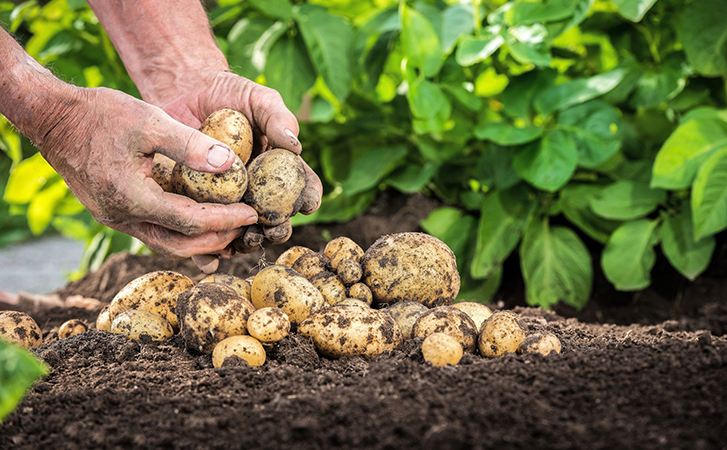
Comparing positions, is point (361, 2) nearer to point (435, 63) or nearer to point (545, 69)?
point (435, 63)

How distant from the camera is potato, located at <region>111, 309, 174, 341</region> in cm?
180

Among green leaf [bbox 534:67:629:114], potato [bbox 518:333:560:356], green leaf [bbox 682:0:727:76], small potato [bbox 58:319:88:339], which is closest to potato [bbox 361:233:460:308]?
potato [bbox 518:333:560:356]

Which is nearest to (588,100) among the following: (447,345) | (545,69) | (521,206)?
(545,69)

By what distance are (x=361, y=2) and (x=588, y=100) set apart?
65.0 inches

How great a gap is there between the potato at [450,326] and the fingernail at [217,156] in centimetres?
76

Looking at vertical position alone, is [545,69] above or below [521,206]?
above

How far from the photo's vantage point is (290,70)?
10.9ft

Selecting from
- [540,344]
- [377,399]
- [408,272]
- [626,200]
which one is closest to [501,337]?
[540,344]

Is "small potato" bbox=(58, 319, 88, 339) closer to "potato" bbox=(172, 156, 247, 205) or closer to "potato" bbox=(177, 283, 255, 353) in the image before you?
"potato" bbox=(177, 283, 255, 353)

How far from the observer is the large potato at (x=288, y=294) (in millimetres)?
1785

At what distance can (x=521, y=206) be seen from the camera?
3.32 m

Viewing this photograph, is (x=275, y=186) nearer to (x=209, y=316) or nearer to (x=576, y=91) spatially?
(x=209, y=316)

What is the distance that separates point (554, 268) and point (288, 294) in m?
A: 1.90

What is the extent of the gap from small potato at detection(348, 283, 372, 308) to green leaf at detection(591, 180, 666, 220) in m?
1.74
